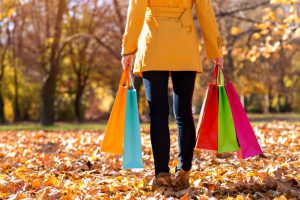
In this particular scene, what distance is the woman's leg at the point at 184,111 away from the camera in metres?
3.93

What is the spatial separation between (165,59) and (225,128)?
0.86m

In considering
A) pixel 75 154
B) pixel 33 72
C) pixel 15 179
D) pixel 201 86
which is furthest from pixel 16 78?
pixel 15 179

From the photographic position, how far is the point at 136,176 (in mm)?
4805

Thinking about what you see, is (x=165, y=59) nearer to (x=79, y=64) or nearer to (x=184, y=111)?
(x=184, y=111)

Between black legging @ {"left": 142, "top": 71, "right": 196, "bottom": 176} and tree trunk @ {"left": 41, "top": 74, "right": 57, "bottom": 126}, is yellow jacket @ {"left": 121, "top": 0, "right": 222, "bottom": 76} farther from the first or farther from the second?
tree trunk @ {"left": 41, "top": 74, "right": 57, "bottom": 126}

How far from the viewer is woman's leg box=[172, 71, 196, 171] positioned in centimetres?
393

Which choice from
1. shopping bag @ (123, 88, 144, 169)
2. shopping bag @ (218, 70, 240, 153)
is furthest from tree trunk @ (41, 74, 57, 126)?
shopping bag @ (218, 70, 240, 153)

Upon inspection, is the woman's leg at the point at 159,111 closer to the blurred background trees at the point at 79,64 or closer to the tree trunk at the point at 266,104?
the blurred background trees at the point at 79,64

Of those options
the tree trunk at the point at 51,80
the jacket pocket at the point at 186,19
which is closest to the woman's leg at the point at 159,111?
the jacket pocket at the point at 186,19

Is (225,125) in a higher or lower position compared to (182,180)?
higher

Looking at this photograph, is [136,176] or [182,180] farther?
[136,176]

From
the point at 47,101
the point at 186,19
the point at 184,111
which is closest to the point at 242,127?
the point at 184,111

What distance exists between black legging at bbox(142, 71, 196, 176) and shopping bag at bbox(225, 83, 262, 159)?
0.48 m

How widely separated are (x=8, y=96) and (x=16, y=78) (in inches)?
127
